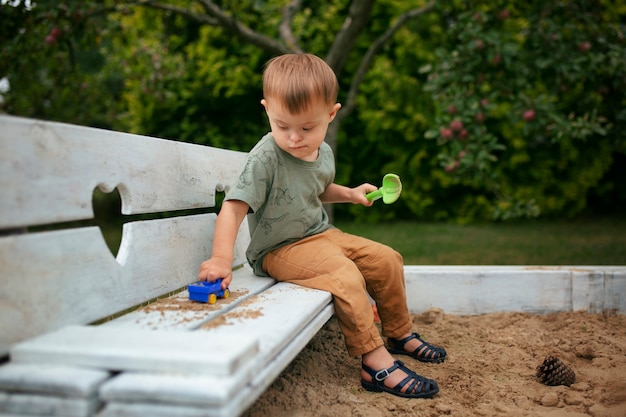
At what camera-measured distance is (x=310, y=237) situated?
1939 mm

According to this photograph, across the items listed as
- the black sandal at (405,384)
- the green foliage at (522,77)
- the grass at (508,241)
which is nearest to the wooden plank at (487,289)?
the green foliage at (522,77)

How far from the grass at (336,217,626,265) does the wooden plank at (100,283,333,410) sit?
6.48 ft

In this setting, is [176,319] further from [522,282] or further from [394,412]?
[522,282]

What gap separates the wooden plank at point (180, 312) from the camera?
4.19ft

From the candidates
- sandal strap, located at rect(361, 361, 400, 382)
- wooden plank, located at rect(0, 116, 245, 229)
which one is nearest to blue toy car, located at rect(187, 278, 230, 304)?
wooden plank, located at rect(0, 116, 245, 229)

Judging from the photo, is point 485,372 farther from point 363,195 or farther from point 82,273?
point 82,273

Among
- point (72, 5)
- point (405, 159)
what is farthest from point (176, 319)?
point (405, 159)

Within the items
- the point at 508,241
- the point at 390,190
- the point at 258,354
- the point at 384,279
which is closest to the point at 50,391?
the point at 258,354

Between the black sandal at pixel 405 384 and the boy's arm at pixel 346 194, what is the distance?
2.06 feet

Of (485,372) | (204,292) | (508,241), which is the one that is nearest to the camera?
(204,292)

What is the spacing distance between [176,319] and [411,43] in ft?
13.7

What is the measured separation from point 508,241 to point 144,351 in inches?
145

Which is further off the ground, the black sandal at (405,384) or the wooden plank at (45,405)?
the wooden plank at (45,405)

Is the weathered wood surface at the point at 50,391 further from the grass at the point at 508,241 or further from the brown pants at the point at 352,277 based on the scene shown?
the grass at the point at 508,241
